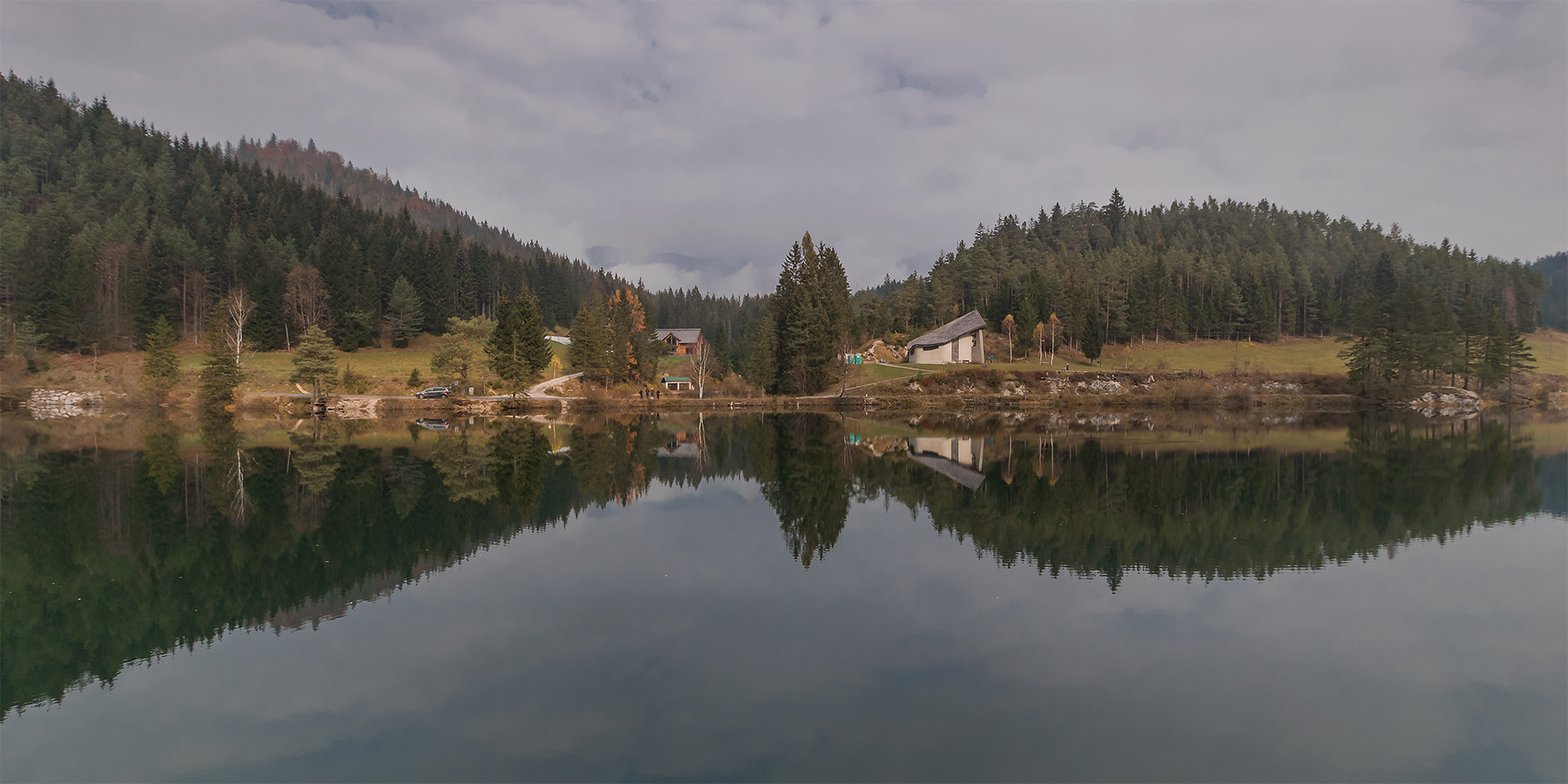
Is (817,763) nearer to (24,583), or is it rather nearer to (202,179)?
(24,583)

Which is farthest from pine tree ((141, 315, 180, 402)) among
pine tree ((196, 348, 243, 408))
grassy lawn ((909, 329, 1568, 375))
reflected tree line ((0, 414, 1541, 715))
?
grassy lawn ((909, 329, 1568, 375))

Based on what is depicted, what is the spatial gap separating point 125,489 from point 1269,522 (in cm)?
2740

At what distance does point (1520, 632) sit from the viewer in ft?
30.9

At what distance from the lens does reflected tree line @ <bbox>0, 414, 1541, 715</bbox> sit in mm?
10336

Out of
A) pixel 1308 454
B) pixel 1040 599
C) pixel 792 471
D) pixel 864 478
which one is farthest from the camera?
pixel 1308 454

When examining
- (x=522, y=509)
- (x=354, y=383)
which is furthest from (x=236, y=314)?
(x=522, y=509)

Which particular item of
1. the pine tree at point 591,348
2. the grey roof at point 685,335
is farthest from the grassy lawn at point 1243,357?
the grey roof at point 685,335

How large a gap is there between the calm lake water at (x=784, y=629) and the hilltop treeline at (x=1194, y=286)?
214ft

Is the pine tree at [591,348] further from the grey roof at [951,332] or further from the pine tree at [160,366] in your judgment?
the grey roof at [951,332]

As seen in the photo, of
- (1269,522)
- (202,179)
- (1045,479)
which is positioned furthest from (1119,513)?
(202,179)

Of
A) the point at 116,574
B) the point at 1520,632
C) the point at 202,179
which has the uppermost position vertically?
the point at 202,179

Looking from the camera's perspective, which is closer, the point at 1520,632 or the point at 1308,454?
the point at 1520,632

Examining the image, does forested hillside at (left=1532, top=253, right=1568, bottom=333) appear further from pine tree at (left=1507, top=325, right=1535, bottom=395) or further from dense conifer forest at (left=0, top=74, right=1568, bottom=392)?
pine tree at (left=1507, top=325, right=1535, bottom=395)

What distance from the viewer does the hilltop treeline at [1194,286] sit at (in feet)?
277
